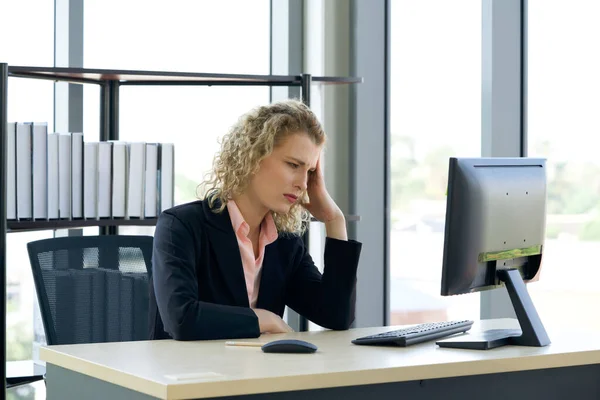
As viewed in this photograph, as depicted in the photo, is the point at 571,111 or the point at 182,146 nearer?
the point at 571,111

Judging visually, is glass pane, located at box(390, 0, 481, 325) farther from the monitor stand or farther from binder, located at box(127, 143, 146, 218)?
the monitor stand

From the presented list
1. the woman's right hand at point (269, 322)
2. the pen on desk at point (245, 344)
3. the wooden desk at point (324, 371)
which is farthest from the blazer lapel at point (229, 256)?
the pen on desk at point (245, 344)

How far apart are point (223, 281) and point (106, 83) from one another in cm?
135

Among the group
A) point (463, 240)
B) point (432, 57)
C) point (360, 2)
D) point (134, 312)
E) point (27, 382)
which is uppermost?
point (360, 2)

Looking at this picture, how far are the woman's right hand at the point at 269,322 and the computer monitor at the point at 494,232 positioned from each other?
44 cm

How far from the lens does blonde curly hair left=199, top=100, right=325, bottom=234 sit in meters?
2.40

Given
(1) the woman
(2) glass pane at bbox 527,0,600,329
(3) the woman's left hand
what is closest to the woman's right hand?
(1) the woman

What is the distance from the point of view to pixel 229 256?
7.61ft

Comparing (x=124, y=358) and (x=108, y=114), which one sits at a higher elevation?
(x=108, y=114)

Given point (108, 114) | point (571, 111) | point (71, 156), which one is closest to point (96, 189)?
point (71, 156)

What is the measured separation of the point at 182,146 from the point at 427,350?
2.00 metres

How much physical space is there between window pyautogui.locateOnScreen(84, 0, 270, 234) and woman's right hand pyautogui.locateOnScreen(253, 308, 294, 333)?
4.64 feet

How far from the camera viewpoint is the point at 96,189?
3121 mm

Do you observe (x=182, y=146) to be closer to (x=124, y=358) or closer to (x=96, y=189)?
(x=96, y=189)
